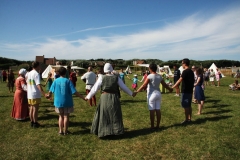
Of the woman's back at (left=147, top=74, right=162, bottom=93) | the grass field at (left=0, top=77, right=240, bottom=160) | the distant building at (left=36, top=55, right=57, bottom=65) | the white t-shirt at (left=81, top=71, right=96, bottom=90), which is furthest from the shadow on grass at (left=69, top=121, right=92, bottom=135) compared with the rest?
the distant building at (left=36, top=55, right=57, bottom=65)

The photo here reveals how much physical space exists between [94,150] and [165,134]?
217 cm

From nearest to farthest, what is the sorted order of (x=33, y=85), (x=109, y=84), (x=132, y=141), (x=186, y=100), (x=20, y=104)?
1. (x=132, y=141)
2. (x=109, y=84)
3. (x=33, y=85)
4. (x=186, y=100)
5. (x=20, y=104)

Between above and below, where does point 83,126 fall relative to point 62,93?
below

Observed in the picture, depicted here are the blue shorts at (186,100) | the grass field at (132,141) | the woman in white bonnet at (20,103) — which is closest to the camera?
the grass field at (132,141)

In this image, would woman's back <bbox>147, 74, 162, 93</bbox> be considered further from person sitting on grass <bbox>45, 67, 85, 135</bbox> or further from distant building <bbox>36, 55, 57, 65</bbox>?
distant building <bbox>36, 55, 57, 65</bbox>

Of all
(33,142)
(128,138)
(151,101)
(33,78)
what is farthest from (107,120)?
(33,78)

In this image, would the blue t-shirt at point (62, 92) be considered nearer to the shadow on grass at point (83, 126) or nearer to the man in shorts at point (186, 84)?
the shadow on grass at point (83, 126)

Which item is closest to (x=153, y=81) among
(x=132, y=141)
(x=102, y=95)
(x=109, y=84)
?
(x=109, y=84)

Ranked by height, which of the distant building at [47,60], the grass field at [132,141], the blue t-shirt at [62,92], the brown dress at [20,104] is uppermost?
the distant building at [47,60]

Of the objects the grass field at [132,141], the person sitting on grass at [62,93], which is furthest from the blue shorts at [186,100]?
the person sitting on grass at [62,93]

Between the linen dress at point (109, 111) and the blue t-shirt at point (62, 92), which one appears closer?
the linen dress at point (109, 111)

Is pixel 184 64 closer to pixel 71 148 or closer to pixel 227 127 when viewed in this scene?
pixel 227 127

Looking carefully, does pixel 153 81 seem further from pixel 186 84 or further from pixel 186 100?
pixel 186 100

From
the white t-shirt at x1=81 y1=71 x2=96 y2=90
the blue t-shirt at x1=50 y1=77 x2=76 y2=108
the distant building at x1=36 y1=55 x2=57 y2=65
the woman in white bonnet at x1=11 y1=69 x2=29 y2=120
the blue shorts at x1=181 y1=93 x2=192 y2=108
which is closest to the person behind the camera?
the blue t-shirt at x1=50 y1=77 x2=76 y2=108
